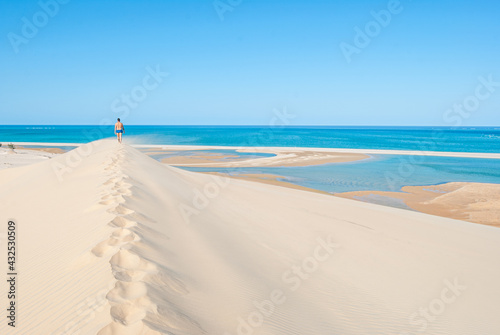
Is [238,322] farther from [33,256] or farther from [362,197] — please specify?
[362,197]

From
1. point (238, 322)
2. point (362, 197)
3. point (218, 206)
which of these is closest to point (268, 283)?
point (238, 322)

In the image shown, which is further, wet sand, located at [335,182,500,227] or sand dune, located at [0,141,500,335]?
wet sand, located at [335,182,500,227]

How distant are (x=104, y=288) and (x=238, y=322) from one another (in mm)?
1351

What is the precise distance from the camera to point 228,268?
4547 mm

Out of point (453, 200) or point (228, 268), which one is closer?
point (228, 268)

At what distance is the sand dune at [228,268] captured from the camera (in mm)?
3014

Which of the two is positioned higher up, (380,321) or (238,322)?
(238,322)

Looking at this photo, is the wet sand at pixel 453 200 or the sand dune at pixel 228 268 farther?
the wet sand at pixel 453 200

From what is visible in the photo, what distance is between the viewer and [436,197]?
14.9 m

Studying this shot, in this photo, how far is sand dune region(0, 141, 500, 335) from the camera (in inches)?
119

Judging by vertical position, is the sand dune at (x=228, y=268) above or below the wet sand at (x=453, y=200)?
above

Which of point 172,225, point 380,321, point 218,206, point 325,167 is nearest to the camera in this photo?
point 380,321

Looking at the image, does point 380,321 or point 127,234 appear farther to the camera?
point 127,234

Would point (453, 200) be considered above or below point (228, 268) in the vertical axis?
below
